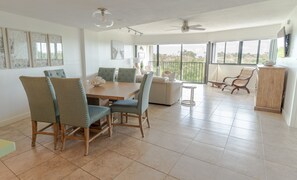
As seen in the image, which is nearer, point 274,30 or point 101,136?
point 101,136

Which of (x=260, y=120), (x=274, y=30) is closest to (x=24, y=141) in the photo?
(x=260, y=120)

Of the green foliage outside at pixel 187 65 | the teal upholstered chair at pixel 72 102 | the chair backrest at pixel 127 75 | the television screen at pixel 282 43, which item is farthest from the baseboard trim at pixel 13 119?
the green foliage outside at pixel 187 65

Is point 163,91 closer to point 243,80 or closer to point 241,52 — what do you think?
point 243,80

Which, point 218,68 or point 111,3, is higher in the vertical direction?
point 111,3

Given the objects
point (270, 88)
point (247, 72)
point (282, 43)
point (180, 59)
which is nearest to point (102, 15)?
point (270, 88)

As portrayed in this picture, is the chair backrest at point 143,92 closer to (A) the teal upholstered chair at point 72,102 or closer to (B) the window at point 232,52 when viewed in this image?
(A) the teal upholstered chair at point 72,102

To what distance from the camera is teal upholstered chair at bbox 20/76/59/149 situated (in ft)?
7.05

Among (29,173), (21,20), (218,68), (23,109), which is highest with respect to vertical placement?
(21,20)

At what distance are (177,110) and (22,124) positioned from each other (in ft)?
10.3

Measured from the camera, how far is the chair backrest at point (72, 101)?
2.03 m

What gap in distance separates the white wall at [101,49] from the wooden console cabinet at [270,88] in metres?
4.51

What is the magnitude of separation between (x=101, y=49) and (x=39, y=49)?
2332 millimetres

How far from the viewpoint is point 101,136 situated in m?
2.77

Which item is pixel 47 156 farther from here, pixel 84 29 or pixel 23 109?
pixel 84 29
